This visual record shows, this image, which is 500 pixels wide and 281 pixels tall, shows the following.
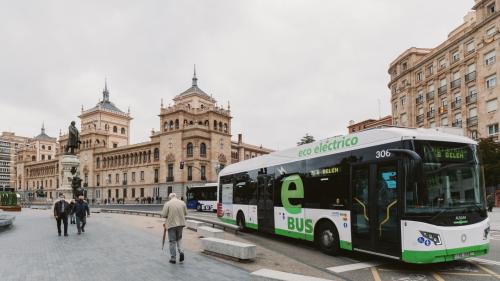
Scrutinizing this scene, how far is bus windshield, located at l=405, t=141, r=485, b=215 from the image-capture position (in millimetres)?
7457

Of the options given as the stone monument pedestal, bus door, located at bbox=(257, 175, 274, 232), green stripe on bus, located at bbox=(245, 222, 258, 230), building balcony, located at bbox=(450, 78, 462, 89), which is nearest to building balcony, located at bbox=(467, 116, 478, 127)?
building balcony, located at bbox=(450, 78, 462, 89)

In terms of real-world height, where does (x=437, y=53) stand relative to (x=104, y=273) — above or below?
above

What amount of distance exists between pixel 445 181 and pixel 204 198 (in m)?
29.4

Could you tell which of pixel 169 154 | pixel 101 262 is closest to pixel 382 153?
Result: pixel 101 262

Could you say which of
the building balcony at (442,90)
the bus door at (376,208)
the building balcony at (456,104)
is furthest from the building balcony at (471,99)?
the bus door at (376,208)

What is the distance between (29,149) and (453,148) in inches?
4974

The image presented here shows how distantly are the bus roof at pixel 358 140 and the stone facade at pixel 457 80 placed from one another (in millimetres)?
32854

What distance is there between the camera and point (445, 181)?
770cm

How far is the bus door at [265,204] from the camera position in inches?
513

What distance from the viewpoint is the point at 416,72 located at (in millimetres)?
50156

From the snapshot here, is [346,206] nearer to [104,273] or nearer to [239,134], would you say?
[104,273]

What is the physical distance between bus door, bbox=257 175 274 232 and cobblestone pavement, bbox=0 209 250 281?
375 cm

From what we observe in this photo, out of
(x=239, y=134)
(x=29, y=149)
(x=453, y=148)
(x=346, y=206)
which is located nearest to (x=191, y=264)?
(x=346, y=206)

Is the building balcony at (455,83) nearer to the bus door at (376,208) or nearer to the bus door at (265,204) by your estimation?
the bus door at (265,204)
